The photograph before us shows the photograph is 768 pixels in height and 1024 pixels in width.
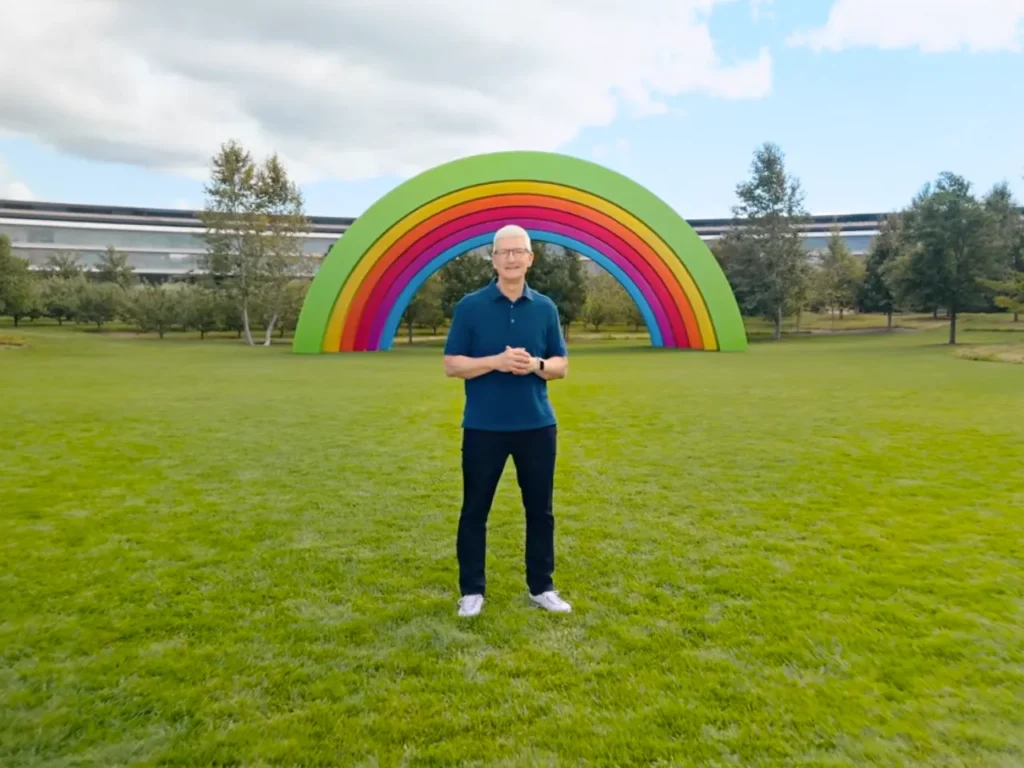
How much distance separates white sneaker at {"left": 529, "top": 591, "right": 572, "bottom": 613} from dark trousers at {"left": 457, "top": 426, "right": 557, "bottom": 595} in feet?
0.12

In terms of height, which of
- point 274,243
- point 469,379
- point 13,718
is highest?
point 274,243

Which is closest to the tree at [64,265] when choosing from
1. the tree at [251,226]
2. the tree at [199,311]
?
the tree at [199,311]

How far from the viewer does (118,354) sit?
2605 cm

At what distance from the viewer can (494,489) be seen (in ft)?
12.3

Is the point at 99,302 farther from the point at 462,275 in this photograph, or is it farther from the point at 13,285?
the point at 462,275

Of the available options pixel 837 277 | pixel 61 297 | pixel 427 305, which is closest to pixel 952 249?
pixel 837 277

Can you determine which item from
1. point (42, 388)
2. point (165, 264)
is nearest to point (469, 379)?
point (42, 388)

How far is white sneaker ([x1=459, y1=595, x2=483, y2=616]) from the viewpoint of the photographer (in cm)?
372

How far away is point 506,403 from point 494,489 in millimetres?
444

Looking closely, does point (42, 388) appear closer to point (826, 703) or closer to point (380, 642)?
point (380, 642)

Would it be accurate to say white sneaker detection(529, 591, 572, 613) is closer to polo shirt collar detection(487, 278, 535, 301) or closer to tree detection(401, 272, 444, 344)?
polo shirt collar detection(487, 278, 535, 301)

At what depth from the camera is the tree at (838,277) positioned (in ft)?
145

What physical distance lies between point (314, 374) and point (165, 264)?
206 ft

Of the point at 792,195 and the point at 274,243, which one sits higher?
the point at 792,195
